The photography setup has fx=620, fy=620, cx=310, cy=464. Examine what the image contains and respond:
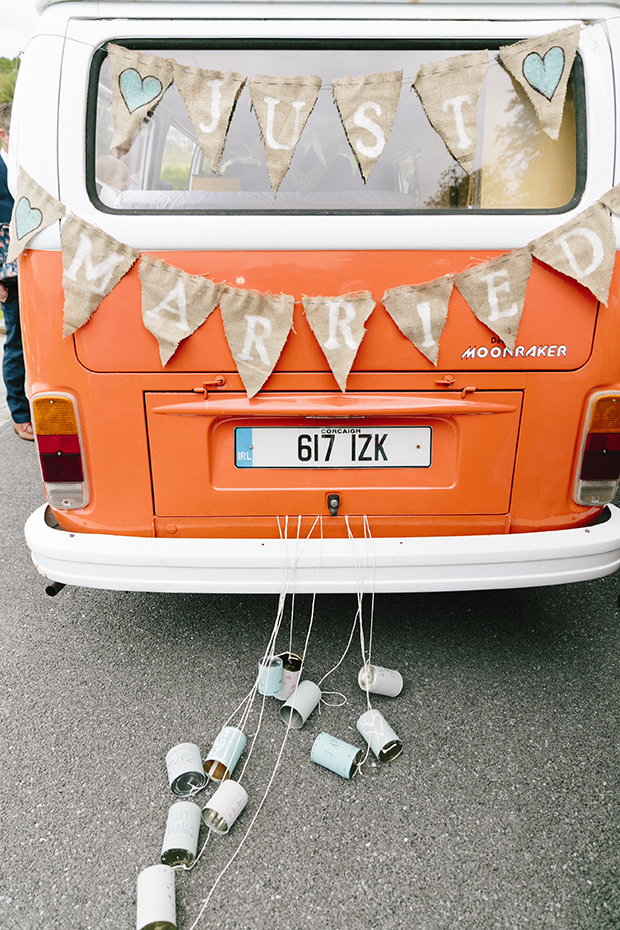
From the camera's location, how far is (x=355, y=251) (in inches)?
84.5

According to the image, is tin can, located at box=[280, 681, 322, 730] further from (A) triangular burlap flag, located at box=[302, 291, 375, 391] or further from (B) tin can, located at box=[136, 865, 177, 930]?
(A) triangular burlap flag, located at box=[302, 291, 375, 391]

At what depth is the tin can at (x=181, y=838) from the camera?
6.06ft

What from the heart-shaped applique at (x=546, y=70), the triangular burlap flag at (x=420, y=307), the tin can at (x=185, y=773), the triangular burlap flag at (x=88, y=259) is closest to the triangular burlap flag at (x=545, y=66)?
the heart-shaped applique at (x=546, y=70)

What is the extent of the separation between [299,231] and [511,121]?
2.95 ft

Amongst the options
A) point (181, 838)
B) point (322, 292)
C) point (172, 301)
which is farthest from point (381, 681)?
point (172, 301)

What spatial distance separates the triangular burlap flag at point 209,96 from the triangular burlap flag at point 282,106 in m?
0.07

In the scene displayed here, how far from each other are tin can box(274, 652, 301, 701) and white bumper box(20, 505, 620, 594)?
42cm

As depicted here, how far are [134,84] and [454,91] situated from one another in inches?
42.6

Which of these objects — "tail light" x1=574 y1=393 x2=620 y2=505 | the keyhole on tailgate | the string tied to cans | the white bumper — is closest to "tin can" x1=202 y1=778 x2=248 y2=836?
the string tied to cans

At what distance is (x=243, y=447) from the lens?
233cm

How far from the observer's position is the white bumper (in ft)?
7.51

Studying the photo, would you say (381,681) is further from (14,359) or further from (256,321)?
(14,359)

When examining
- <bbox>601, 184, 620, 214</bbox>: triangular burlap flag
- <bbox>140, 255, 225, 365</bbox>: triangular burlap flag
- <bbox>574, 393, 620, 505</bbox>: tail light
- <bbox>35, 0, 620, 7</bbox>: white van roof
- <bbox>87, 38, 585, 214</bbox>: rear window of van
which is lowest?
<bbox>574, 393, 620, 505</bbox>: tail light

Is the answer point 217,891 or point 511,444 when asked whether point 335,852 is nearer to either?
A: point 217,891
